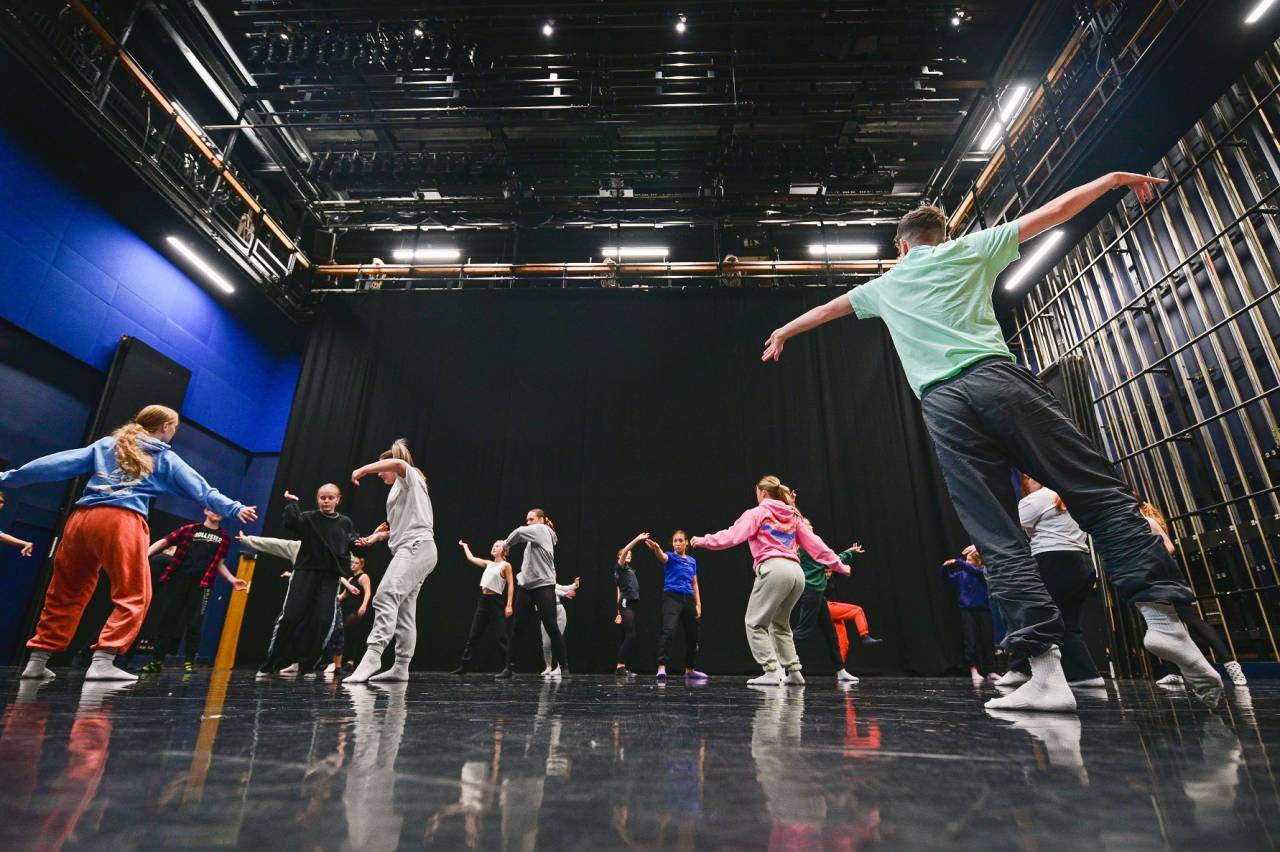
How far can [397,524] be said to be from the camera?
3.79m

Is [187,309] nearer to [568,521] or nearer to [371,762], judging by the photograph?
[568,521]

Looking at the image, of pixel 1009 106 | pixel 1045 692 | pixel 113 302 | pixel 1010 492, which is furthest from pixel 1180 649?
pixel 113 302

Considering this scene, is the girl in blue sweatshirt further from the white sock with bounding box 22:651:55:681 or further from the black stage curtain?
the black stage curtain

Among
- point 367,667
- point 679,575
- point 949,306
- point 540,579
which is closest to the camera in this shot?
point 949,306

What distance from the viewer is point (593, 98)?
7.03m

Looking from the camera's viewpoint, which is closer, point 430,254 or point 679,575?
point 679,575

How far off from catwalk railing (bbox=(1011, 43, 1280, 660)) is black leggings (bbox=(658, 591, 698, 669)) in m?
4.46

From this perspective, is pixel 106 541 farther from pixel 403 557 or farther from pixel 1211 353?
pixel 1211 353

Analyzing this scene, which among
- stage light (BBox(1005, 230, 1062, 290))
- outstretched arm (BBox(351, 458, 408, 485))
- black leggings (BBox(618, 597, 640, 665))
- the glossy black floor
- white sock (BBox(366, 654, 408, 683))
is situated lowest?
the glossy black floor

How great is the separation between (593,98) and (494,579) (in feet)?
17.9

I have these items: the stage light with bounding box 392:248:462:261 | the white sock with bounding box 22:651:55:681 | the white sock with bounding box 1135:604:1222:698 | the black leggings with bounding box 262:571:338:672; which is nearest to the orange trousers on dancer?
the black leggings with bounding box 262:571:338:672

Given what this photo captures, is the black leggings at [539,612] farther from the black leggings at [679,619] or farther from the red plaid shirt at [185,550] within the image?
the red plaid shirt at [185,550]

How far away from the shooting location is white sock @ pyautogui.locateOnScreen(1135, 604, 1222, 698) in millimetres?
1638

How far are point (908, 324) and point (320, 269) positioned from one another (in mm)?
9556
